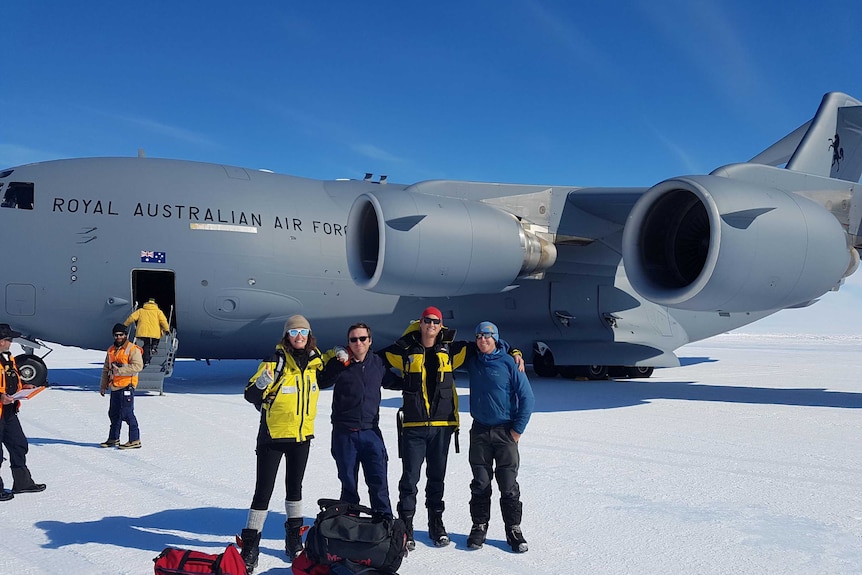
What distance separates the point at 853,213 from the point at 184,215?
33.1ft

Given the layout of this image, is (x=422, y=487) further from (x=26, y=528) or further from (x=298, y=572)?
(x=26, y=528)

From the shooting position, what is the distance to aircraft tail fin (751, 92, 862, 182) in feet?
40.5

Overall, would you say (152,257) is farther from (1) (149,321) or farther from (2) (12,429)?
(2) (12,429)

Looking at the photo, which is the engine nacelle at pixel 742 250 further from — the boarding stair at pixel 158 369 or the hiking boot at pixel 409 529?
the boarding stair at pixel 158 369

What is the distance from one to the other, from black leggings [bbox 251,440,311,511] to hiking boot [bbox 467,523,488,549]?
3.21 ft

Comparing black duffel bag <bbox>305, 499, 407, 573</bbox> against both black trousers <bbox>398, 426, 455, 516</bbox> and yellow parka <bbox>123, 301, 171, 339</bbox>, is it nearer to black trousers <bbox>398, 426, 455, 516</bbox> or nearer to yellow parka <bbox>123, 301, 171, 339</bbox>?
black trousers <bbox>398, 426, 455, 516</bbox>

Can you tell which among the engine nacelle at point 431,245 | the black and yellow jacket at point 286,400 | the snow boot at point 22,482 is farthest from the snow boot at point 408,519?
the engine nacelle at point 431,245

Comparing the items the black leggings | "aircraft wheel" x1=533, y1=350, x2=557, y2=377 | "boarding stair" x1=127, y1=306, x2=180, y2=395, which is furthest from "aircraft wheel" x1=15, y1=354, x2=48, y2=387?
"aircraft wheel" x1=533, y1=350, x2=557, y2=377

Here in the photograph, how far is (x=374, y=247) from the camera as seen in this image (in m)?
9.99

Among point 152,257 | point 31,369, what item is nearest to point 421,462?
point 152,257

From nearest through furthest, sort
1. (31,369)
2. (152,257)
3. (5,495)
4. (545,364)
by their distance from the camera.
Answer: (5,495)
(31,369)
(152,257)
(545,364)

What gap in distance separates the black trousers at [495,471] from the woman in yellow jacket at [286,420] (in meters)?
0.97

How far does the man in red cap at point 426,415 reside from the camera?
12.3 feet

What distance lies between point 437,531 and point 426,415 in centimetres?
65
